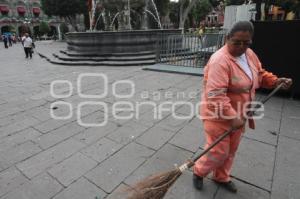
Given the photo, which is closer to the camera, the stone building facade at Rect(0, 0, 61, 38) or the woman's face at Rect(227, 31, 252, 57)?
the woman's face at Rect(227, 31, 252, 57)

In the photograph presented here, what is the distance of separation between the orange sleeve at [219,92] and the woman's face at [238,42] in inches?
6.7

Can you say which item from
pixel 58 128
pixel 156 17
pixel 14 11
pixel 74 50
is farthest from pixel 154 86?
pixel 14 11

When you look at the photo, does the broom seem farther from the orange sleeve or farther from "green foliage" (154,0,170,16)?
"green foliage" (154,0,170,16)

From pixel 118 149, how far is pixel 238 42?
7.39 feet

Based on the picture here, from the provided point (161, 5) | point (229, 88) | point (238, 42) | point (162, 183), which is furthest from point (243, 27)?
point (161, 5)

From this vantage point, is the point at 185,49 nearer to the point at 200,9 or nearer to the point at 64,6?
the point at 64,6

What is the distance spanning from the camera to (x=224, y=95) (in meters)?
1.87

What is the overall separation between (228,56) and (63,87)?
19.4 feet

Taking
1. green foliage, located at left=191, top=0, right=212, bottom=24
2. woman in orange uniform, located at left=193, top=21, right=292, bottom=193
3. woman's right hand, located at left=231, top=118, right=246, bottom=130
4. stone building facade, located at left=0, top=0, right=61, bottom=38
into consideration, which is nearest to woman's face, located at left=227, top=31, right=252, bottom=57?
woman in orange uniform, located at left=193, top=21, right=292, bottom=193

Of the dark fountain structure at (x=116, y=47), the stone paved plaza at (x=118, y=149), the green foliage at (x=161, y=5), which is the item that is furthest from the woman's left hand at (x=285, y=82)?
the green foliage at (x=161, y=5)

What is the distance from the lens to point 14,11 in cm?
5450

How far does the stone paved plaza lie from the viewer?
252cm

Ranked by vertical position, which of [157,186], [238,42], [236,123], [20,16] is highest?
[20,16]

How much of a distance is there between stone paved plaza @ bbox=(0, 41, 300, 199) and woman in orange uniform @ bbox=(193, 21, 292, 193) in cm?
64
